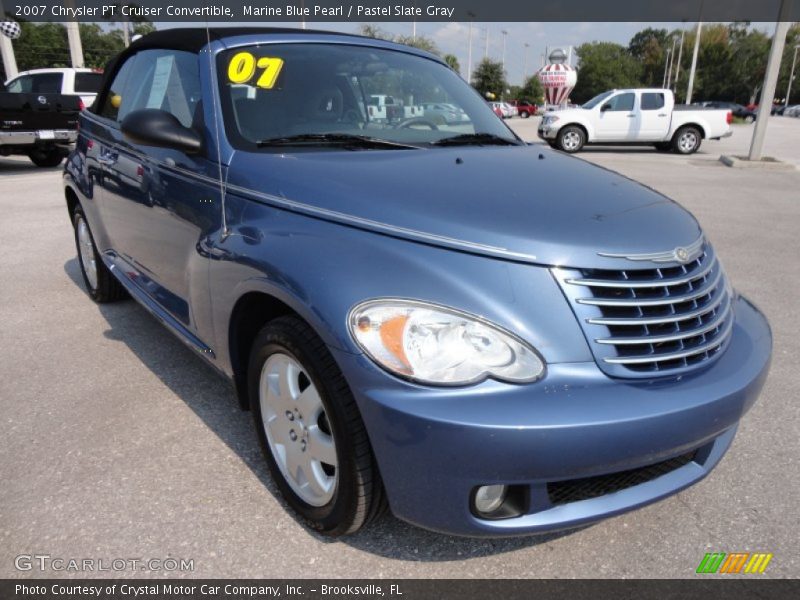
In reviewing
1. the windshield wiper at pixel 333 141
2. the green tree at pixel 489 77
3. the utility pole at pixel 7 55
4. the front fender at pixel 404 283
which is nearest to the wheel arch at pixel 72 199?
the windshield wiper at pixel 333 141

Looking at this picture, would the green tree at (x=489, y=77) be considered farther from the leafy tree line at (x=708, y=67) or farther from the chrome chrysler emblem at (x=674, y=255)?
the chrome chrysler emblem at (x=674, y=255)

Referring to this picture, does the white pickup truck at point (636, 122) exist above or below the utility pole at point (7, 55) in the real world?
below

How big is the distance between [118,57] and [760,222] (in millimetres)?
7389

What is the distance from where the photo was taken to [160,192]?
9.49ft

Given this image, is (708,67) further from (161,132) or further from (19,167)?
(161,132)


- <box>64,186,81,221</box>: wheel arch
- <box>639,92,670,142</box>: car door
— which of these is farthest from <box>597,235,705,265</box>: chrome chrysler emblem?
<box>639,92,670,142</box>: car door

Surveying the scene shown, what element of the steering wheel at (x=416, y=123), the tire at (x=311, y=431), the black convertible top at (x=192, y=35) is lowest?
the tire at (x=311, y=431)

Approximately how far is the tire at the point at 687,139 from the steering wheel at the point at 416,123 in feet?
55.5

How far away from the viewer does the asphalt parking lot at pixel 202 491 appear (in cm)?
207

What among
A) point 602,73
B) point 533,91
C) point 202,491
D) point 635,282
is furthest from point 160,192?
point 602,73

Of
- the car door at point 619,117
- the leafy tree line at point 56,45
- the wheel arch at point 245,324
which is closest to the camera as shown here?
the wheel arch at point 245,324

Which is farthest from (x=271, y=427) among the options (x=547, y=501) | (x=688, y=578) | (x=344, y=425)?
(x=688, y=578)

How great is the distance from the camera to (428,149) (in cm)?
266

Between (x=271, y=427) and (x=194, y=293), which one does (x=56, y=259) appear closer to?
(x=194, y=293)
